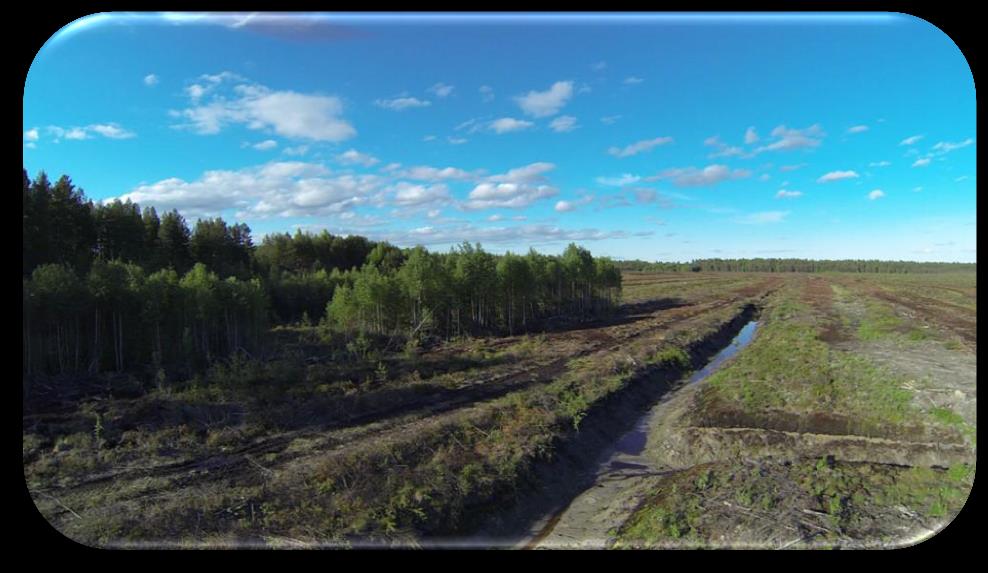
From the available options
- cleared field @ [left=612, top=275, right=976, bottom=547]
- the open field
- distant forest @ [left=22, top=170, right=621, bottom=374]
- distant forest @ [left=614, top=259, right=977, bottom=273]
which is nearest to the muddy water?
the open field

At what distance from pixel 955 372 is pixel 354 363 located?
48.3 feet

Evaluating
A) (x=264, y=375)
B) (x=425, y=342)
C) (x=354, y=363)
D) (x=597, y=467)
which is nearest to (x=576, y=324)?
(x=425, y=342)

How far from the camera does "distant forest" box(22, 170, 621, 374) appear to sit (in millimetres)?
13141

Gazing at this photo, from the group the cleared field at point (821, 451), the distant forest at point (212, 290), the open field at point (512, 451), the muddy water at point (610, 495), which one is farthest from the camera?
the distant forest at point (212, 290)

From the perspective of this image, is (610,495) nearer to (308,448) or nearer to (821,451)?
(821,451)

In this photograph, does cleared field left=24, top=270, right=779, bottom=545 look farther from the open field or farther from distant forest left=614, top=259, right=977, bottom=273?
distant forest left=614, top=259, right=977, bottom=273

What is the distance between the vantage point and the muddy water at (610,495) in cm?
520

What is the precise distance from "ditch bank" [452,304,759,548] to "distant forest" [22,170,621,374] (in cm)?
620

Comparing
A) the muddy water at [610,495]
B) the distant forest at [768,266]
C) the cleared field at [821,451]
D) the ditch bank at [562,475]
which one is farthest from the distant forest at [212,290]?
the distant forest at [768,266]

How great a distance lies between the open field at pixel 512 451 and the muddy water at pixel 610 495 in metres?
0.05

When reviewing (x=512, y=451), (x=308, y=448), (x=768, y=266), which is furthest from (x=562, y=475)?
(x=768, y=266)

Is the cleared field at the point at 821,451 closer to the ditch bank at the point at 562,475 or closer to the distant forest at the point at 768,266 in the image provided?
the ditch bank at the point at 562,475

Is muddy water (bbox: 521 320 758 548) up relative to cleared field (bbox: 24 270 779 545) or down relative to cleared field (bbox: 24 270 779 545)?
down

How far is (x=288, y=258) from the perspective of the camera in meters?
37.2
